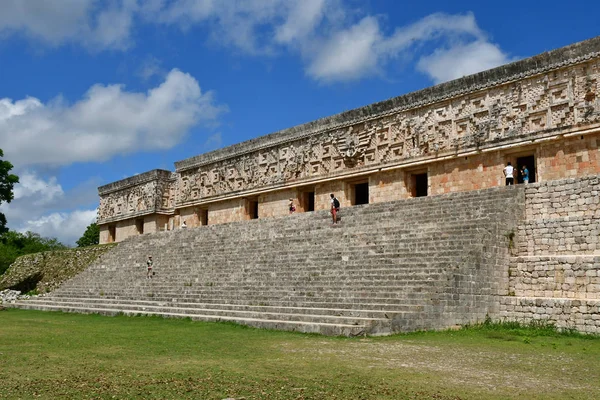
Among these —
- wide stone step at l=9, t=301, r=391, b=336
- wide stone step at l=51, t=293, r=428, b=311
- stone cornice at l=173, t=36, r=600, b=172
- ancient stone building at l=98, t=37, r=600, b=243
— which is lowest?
wide stone step at l=9, t=301, r=391, b=336

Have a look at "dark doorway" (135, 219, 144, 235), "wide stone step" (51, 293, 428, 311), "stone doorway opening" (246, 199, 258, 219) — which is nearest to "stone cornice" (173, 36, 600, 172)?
"stone doorway opening" (246, 199, 258, 219)

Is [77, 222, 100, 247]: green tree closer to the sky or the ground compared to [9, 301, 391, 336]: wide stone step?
closer to the sky

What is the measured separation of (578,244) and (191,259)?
9378 mm

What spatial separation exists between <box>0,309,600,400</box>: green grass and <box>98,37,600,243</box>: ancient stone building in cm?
606

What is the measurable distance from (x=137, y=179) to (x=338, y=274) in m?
19.4

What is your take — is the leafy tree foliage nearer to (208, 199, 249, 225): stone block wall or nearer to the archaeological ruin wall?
the archaeological ruin wall

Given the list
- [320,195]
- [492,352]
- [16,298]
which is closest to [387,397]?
[492,352]

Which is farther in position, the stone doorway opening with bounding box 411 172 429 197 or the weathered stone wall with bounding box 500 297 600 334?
the stone doorway opening with bounding box 411 172 429 197

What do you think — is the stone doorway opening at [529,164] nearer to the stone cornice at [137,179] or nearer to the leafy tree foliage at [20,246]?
the stone cornice at [137,179]

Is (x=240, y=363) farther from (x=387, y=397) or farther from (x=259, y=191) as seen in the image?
(x=259, y=191)

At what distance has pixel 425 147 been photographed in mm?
15414

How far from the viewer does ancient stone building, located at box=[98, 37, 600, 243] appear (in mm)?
12766

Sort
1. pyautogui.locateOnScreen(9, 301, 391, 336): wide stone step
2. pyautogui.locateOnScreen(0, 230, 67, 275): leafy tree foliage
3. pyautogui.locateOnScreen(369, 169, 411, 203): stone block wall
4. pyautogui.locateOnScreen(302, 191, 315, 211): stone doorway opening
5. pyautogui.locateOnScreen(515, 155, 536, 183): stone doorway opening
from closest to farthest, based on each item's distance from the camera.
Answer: pyautogui.locateOnScreen(9, 301, 391, 336): wide stone step → pyautogui.locateOnScreen(515, 155, 536, 183): stone doorway opening → pyautogui.locateOnScreen(369, 169, 411, 203): stone block wall → pyautogui.locateOnScreen(302, 191, 315, 211): stone doorway opening → pyautogui.locateOnScreen(0, 230, 67, 275): leafy tree foliage

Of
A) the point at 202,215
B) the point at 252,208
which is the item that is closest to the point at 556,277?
the point at 252,208
